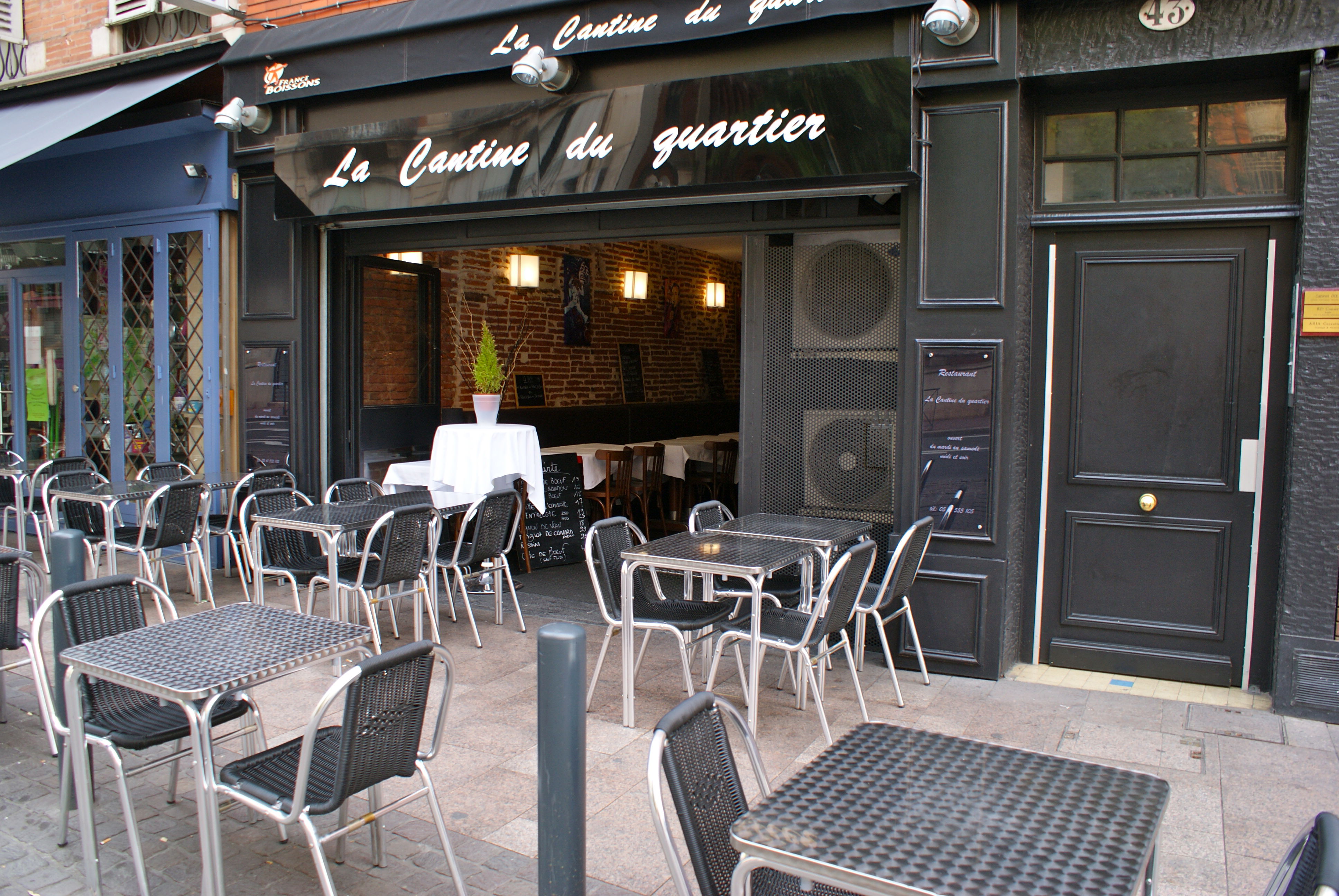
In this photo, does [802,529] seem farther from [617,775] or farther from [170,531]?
[170,531]

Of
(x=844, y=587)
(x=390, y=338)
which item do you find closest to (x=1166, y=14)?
(x=844, y=587)

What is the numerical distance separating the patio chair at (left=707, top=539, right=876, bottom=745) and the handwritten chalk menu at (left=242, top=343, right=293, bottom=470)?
4.31 meters

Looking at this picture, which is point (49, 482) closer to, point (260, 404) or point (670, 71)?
point (260, 404)

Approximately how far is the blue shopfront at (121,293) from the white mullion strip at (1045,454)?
5.80 m

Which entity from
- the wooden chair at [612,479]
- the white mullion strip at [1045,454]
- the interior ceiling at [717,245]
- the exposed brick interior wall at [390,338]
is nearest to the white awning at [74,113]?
the exposed brick interior wall at [390,338]

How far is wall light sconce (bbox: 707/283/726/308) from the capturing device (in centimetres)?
1175

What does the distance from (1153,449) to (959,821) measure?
143 inches

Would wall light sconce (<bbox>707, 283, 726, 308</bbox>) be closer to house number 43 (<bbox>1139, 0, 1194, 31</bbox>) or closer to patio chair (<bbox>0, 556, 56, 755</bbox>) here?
house number 43 (<bbox>1139, 0, 1194, 31</bbox>)

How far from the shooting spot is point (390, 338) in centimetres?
768

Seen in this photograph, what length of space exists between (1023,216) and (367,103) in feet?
14.5

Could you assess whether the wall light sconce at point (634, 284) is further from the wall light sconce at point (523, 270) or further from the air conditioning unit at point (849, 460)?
the air conditioning unit at point (849, 460)

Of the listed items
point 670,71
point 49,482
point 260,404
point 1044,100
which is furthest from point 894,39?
point 49,482

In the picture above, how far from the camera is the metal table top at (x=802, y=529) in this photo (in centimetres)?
459

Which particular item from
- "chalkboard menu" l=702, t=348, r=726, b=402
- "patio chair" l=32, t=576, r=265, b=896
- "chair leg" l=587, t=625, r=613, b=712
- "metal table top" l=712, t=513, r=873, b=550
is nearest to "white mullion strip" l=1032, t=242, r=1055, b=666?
"metal table top" l=712, t=513, r=873, b=550
